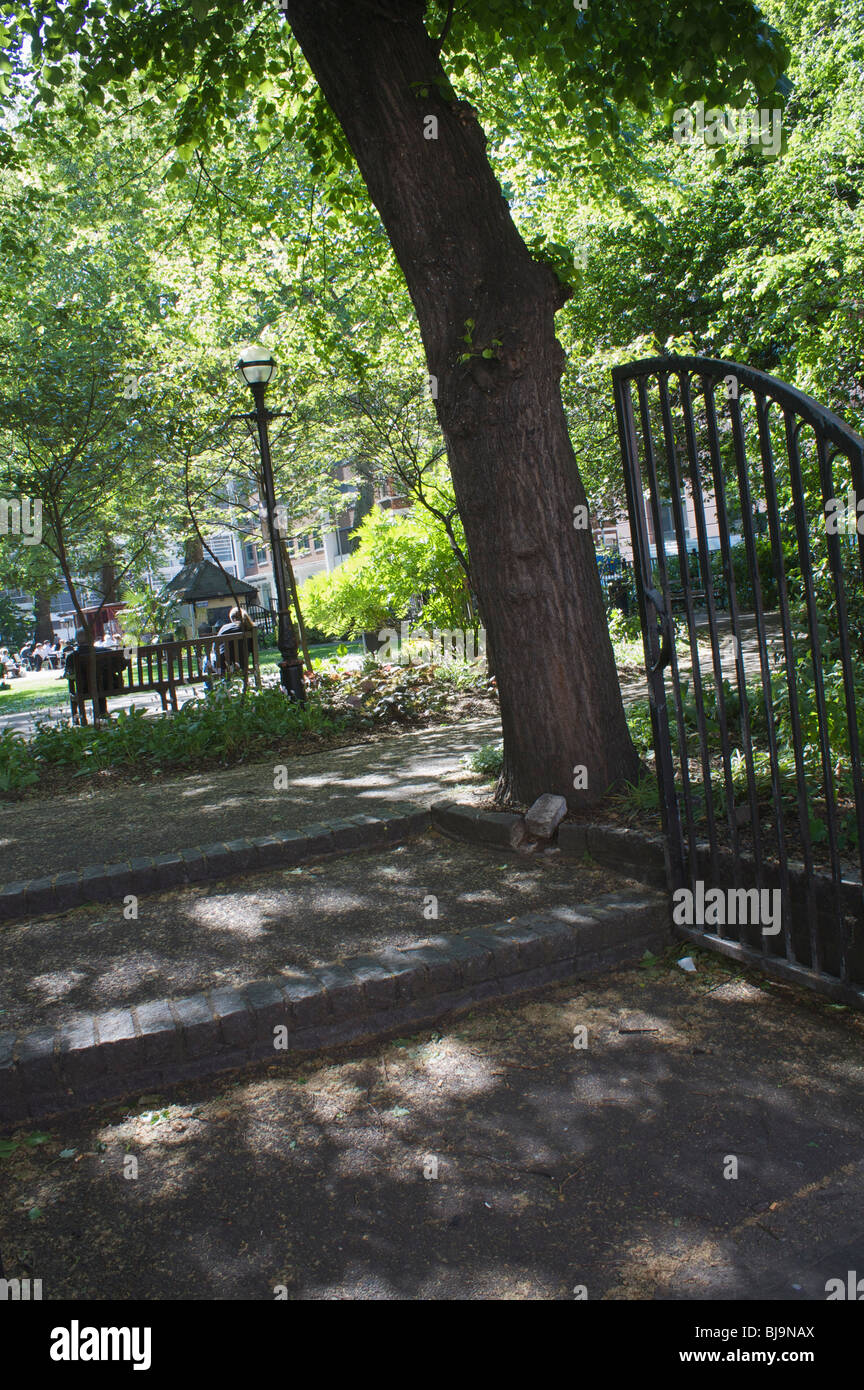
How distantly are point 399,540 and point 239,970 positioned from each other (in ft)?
38.1

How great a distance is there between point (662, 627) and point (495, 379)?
178 centimetres

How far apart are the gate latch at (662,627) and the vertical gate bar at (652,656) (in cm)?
3

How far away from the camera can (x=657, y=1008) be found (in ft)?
12.5

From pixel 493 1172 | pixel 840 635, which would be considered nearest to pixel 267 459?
pixel 840 635

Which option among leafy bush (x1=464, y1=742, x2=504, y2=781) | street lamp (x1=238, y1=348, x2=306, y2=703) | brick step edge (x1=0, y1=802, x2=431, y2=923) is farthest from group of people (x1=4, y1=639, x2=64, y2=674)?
brick step edge (x1=0, y1=802, x2=431, y2=923)

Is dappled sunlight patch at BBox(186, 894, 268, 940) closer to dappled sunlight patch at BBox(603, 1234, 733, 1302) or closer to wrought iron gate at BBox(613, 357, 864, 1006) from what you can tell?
wrought iron gate at BBox(613, 357, 864, 1006)

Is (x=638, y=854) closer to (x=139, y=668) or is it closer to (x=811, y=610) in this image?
(x=811, y=610)

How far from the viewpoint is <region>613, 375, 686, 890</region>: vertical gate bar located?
4.36 m

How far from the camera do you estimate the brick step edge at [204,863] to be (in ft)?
17.6

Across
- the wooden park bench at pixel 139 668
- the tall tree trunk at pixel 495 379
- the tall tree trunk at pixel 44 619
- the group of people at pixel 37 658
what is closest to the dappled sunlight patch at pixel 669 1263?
the tall tree trunk at pixel 495 379

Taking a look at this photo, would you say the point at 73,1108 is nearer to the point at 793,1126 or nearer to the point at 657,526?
the point at 793,1126

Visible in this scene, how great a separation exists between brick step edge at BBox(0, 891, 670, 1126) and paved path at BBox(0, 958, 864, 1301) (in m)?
0.10

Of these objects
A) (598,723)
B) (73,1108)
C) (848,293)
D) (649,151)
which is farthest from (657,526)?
(649,151)

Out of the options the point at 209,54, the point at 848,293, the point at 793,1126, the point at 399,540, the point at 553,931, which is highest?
the point at 209,54
